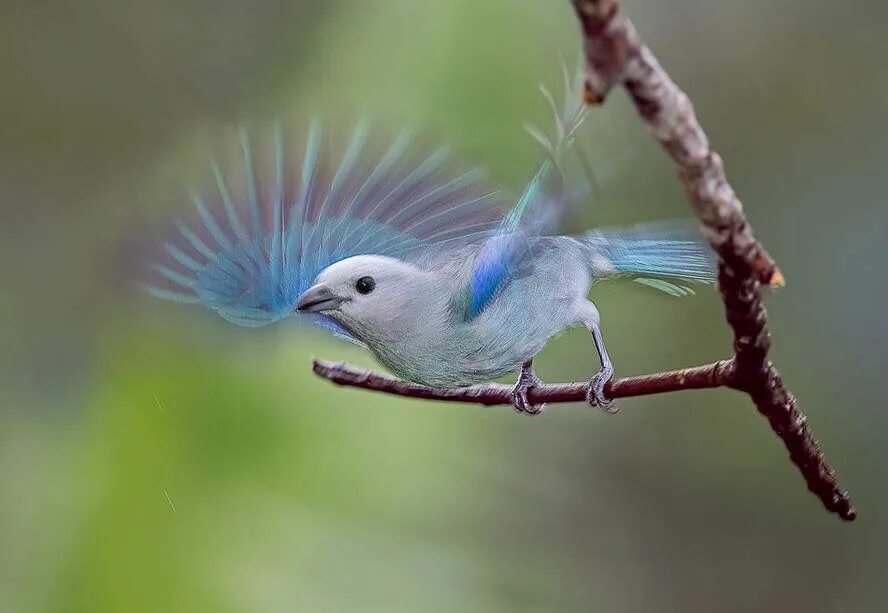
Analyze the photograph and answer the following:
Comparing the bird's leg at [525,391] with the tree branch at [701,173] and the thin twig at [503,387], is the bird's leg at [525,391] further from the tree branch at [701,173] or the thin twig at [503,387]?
the tree branch at [701,173]

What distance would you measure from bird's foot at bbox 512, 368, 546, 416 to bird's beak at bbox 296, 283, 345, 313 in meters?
0.08

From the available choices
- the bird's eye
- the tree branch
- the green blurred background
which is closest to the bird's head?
the bird's eye

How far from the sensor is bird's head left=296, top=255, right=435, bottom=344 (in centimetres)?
38

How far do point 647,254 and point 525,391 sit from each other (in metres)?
0.08

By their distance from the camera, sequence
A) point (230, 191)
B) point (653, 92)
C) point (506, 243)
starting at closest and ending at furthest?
point (653, 92), point (506, 243), point (230, 191)

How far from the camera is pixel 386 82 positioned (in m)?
0.86

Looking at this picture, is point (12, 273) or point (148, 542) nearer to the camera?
point (148, 542)

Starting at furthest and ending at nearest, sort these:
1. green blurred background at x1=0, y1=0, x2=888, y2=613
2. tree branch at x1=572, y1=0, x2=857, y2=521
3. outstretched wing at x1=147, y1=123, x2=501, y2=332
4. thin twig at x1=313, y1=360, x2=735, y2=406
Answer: green blurred background at x1=0, y1=0, x2=888, y2=613 → outstretched wing at x1=147, y1=123, x2=501, y2=332 → thin twig at x1=313, y1=360, x2=735, y2=406 → tree branch at x1=572, y1=0, x2=857, y2=521

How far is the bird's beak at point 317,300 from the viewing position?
14.6 inches

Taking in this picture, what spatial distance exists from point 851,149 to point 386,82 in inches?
14.6

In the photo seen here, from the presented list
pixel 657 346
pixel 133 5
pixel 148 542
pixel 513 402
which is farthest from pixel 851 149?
pixel 133 5

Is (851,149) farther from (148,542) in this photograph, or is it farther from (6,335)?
(6,335)

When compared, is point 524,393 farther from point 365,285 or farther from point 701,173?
point 701,173

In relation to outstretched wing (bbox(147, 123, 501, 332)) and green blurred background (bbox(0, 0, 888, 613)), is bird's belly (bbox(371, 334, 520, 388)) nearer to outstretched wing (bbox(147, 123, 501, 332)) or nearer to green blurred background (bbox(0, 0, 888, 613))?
outstretched wing (bbox(147, 123, 501, 332))
